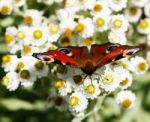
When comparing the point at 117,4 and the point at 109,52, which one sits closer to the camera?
the point at 109,52

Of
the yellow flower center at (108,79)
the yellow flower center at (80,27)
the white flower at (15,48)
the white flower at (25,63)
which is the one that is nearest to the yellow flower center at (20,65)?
the white flower at (25,63)

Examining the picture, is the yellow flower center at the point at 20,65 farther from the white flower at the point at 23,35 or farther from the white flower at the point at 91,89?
the white flower at the point at 91,89

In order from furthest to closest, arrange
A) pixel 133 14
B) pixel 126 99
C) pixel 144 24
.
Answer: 1. pixel 133 14
2. pixel 144 24
3. pixel 126 99

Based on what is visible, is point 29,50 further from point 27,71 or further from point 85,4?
point 85,4

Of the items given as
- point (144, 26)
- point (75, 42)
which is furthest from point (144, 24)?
point (75, 42)

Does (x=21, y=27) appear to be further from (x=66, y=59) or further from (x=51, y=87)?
(x=66, y=59)

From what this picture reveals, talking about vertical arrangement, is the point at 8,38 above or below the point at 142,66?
above

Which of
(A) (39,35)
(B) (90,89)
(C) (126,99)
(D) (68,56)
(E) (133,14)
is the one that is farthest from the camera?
(E) (133,14)

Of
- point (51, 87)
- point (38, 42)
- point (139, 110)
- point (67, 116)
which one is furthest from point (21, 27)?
point (139, 110)

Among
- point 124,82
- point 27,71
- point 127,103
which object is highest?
point 27,71
